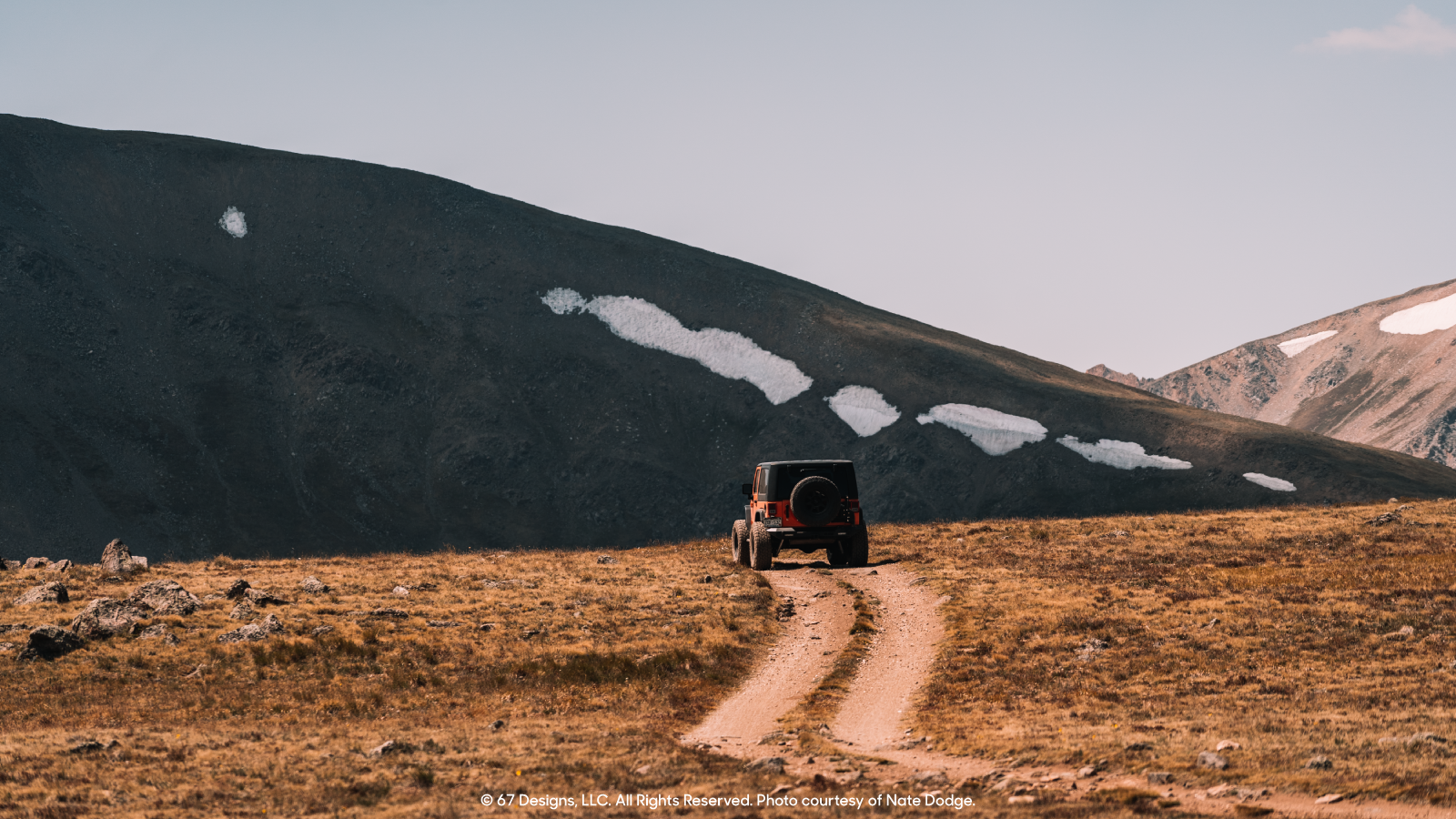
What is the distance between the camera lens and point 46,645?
24297 millimetres

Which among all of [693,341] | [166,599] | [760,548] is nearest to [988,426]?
[693,341]

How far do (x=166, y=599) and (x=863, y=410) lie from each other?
97.2 m

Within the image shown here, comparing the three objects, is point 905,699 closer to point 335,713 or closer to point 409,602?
point 335,713

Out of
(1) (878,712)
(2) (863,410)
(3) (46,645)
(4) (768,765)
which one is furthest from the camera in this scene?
(2) (863,410)

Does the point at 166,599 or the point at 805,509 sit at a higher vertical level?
the point at 805,509

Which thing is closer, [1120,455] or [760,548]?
[760,548]

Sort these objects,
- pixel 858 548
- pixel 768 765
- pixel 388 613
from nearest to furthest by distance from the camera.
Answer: pixel 768 765
pixel 388 613
pixel 858 548

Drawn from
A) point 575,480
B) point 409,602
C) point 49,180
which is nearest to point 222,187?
point 49,180

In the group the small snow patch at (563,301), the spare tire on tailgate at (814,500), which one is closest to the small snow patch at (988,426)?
the small snow patch at (563,301)

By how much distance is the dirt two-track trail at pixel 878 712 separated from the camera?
513 inches

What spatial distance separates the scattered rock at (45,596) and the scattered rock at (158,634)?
518cm

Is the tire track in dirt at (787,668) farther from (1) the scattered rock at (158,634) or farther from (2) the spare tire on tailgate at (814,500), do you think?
(1) the scattered rock at (158,634)

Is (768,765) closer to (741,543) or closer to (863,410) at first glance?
(741,543)

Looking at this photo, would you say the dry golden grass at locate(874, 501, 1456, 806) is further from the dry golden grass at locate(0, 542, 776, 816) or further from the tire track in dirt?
the dry golden grass at locate(0, 542, 776, 816)
